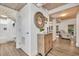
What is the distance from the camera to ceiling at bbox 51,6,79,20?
2.07 m

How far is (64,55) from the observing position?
2018mm

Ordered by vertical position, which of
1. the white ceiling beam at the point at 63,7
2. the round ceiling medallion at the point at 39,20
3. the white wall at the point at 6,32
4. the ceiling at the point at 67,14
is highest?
the white ceiling beam at the point at 63,7

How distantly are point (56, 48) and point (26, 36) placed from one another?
0.78 m

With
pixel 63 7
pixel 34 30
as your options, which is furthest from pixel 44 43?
pixel 63 7

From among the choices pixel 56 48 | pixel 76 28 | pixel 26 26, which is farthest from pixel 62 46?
pixel 26 26

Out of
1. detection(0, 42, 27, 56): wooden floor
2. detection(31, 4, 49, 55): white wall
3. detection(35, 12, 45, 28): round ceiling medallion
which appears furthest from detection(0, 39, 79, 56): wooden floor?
detection(35, 12, 45, 28): round ceiling medallion

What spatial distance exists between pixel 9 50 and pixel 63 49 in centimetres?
126

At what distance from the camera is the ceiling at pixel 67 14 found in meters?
2.07

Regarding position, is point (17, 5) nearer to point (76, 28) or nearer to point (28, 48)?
point (28, 48)

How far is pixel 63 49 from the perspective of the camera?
210 centimetres

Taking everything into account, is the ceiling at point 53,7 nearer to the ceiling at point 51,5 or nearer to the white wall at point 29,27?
the ceiling at point 51,5

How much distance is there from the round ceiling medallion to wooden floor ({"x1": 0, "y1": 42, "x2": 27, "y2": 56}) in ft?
2.44

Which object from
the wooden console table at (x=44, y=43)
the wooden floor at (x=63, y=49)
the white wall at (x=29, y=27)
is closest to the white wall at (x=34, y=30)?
the white wall at (x=29, y=27)

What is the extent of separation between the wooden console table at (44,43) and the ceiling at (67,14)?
0.48m
